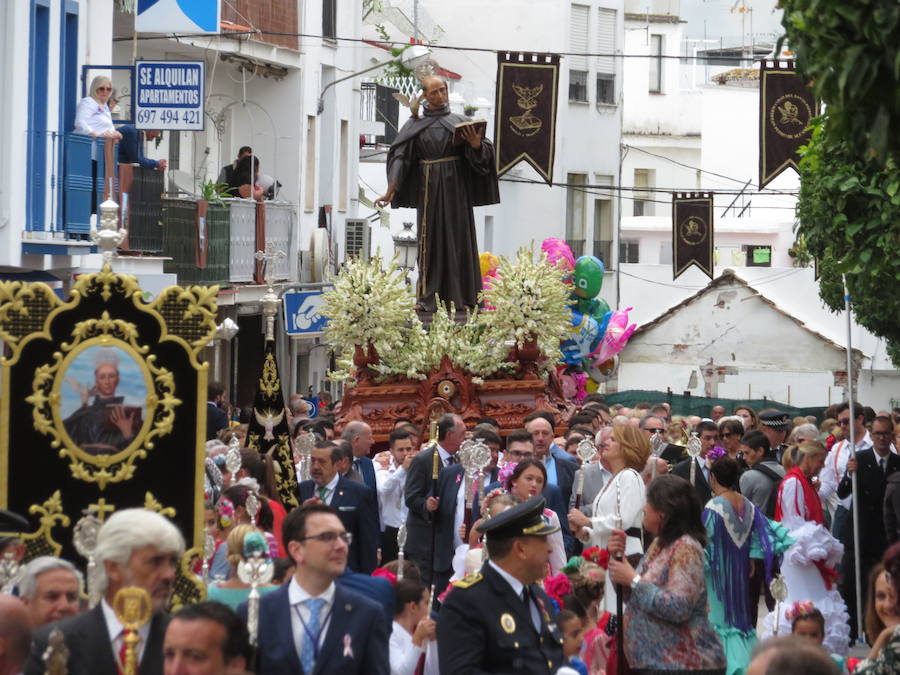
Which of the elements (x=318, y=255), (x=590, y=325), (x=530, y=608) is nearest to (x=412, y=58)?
(x=590, y=325)

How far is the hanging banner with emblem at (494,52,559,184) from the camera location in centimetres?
2500

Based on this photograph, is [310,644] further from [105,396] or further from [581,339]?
[581,339]

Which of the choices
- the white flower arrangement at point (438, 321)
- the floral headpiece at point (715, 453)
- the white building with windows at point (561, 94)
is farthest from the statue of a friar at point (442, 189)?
the white building with windows at point (561, 94)

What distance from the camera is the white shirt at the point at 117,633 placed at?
20.6ft

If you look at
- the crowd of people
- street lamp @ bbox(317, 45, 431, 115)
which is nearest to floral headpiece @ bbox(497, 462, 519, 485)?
the crowd of people

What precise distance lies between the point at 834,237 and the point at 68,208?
9.04m

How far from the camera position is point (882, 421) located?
14.3 meters

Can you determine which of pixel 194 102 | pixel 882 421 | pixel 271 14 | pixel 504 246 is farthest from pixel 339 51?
pixel 882 421

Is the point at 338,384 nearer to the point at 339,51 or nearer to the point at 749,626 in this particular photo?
the point at 339,51

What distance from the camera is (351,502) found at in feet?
38.2

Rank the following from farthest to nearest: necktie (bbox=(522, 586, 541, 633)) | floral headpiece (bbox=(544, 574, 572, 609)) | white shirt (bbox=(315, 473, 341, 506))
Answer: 1. white shirt (bbox=(315, 473, 341, 506))
2. floral headpiece (bbox=(544, 574, 572, 609))
3. necktie (bbox=(522, 586, 541, 633))

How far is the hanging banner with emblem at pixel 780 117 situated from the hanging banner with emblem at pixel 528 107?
2.85m

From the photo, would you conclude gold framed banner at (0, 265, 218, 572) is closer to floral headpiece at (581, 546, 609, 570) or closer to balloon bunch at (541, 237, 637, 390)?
floral headpiece at (581, 546, 609, 570)

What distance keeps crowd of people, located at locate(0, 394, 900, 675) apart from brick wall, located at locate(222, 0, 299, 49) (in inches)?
658
